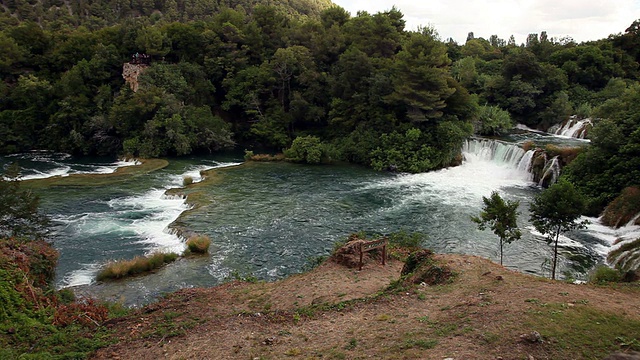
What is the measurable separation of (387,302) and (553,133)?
37725 mm

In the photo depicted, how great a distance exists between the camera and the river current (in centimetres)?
1681

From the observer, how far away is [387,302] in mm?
10594

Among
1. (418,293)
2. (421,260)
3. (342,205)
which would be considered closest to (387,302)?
(418,293)

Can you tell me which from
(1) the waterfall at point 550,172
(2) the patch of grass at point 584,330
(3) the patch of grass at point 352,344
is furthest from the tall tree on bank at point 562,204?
(1) the waterfall at point 550,172

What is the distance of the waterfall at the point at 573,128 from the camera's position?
37.8 m

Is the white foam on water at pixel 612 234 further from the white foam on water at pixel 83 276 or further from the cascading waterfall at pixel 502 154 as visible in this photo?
the white foam on water at pixel 83 276

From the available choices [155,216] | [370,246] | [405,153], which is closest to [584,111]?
[405,153]

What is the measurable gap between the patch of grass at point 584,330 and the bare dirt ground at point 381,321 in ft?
0.10

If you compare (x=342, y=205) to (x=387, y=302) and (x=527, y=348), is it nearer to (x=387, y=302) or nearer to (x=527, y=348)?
(x=387, y=302)

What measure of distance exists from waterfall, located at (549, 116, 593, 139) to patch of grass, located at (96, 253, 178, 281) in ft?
120

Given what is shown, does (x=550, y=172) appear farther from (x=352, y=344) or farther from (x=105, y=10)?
(x=105, y=10)

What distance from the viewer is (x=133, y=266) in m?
16.1

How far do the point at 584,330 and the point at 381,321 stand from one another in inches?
154

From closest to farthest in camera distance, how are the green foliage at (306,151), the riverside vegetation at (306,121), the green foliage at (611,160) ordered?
the riverside vegetation at (306,121) < the green foliage at (611,160) < the green foliage at (306,151)
